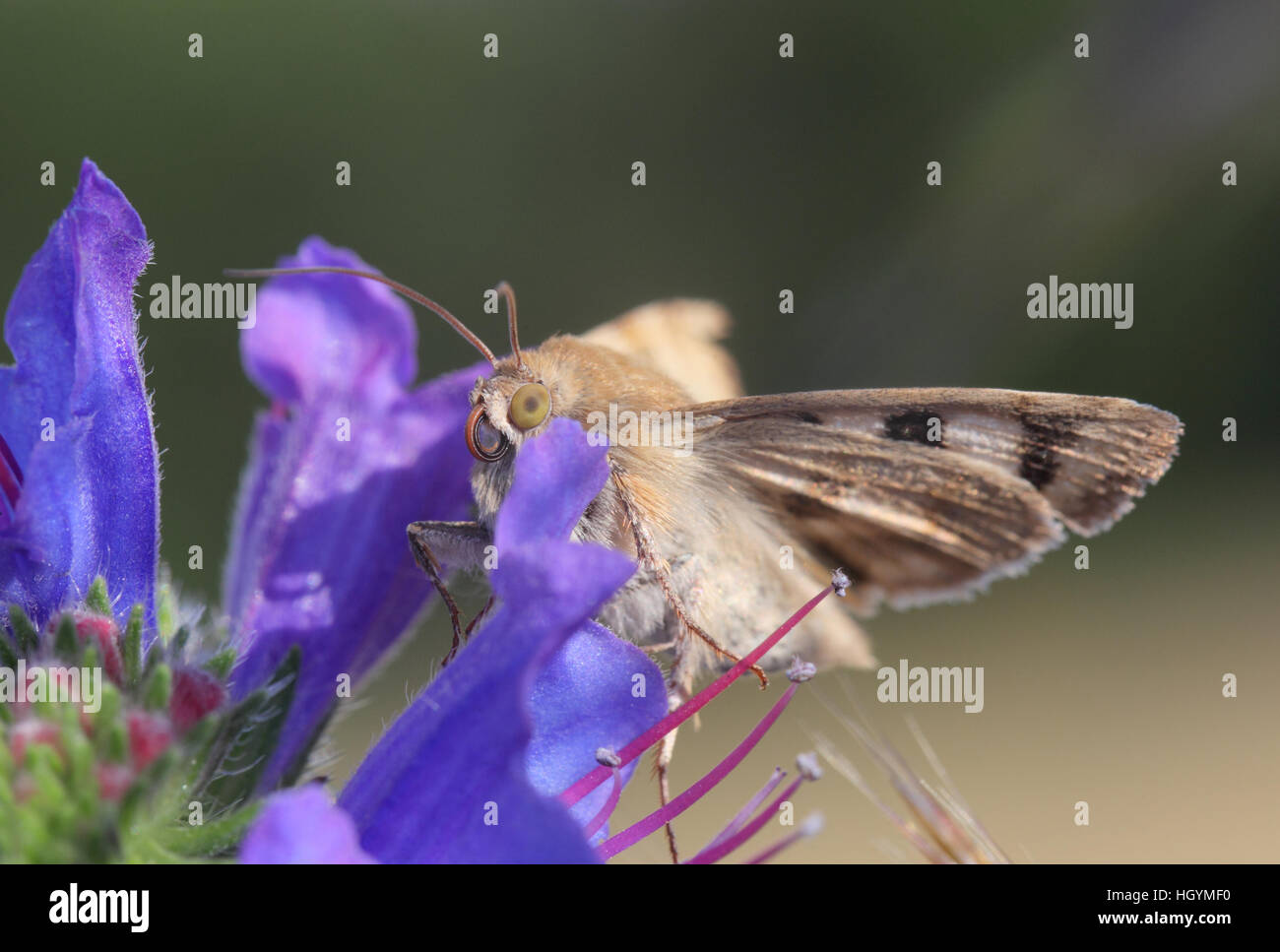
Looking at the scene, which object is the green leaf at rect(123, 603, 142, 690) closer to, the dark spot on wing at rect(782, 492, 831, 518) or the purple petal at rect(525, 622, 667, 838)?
the purple petal at rect(525, 622, 667, 838)

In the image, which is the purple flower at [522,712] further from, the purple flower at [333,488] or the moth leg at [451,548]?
the purple flower at [333,488]

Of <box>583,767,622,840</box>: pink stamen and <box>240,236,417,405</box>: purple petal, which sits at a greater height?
<box>240,236,417,405</box>: purple petal

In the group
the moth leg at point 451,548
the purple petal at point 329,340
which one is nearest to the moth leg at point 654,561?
the moth leg at point 451,548

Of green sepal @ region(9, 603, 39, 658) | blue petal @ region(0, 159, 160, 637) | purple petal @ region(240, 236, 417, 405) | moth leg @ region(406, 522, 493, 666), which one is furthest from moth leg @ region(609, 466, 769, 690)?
green sepal @ region(9, 603, 39, 658)

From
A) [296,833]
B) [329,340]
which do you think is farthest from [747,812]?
[329,340]

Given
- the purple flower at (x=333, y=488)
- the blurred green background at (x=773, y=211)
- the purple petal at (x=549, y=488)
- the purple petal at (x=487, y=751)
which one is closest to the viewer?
the purple petal at (x=487, y=751)

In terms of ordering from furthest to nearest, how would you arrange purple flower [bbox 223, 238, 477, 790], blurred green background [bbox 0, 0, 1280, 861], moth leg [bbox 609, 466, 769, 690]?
blurred green background [bbox 0, 0, 1280, 861], purple flower [bbox 223, 238, 477, 790], moth leg [bbox 609, 466, 769, 690]

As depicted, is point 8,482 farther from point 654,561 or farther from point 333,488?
point 654,561
